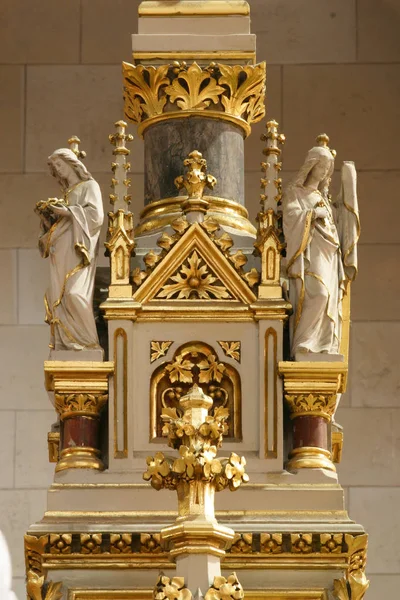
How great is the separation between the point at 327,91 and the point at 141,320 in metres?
5.94

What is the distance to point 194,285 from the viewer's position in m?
13.2

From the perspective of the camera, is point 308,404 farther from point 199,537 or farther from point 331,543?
point 199,537

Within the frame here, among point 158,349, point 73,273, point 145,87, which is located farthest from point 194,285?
point 145,87

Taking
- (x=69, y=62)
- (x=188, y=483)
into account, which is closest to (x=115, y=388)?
(x=188, y=483)

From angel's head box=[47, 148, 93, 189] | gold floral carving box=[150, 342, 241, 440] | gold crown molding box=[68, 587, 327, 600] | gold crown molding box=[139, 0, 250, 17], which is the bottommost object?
gold crown molding box=[68, 587, 327, 600]

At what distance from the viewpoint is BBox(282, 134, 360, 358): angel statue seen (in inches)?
518

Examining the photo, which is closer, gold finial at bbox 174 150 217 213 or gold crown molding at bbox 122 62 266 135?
gold finial at bbox 174 150 217 213

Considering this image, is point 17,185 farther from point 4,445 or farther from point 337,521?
point 337,521

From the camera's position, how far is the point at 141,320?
43.3 feet

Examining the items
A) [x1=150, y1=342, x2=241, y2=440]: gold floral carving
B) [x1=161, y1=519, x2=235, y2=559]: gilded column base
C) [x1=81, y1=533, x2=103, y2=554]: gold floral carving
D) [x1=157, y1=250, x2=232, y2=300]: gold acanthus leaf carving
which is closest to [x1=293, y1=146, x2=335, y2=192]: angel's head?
[x1=157, y1=250, x2=232, y2=300]: gold acanthus leaf carving

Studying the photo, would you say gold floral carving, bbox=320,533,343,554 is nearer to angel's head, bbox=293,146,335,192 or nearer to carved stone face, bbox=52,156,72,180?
angel's head, bbox=293,146,335,192

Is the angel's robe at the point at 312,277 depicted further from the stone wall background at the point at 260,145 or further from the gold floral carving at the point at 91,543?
the stone wall background at the point at 260,145

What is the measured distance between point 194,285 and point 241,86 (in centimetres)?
150

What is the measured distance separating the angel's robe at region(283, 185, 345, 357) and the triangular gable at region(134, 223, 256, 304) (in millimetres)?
267
